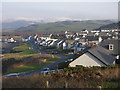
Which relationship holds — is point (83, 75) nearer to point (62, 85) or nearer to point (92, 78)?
point (92, 78)

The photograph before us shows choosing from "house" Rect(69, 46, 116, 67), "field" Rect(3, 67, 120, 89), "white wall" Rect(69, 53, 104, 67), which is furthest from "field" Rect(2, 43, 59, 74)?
"field" Rect(3, 67, 120, 89)

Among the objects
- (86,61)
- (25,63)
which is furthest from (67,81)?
(25,63)

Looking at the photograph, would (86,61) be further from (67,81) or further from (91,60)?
(67,81)

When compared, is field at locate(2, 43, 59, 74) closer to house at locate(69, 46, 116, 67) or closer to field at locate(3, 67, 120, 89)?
house at locate(69, 46, 116, 67)

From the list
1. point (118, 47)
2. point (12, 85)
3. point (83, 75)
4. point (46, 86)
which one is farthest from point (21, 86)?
point (118, 47)

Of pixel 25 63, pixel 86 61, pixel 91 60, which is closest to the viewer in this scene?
pixel 91 60

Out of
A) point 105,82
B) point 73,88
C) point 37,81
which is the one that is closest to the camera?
point 73,88

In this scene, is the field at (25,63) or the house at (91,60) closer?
the house at (91,60)

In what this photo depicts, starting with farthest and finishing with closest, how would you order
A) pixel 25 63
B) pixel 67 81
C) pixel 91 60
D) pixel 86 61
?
pixel 25 63 < pixel 86 61 < pixel 91 60 < pixel 67 81

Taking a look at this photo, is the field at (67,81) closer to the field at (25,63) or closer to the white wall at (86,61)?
the white wall at (86,61)

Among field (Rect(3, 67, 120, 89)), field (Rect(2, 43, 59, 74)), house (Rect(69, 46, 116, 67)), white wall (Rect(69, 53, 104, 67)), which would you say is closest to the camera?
field (Rect(3, 67, 120, 89))

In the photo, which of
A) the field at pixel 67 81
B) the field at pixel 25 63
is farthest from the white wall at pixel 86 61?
the field at pixel 25 63
